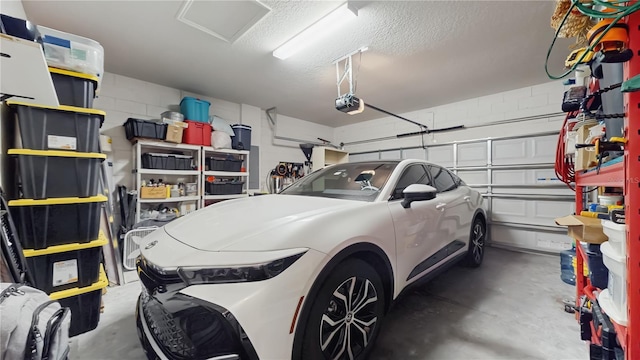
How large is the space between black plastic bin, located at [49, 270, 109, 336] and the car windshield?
5.54 ft

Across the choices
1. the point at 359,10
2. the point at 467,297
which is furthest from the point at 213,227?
the point at 467,297

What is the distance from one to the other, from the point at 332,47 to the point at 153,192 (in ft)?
10.8

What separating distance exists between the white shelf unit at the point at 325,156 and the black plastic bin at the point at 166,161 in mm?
2814

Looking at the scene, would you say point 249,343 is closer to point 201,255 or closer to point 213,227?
point 201,255

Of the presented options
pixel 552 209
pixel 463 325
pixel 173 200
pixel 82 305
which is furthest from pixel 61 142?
pixel 552 209

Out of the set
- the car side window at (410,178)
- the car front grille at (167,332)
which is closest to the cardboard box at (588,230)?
the car side window at (410,178)

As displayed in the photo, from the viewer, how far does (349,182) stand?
2055 mm

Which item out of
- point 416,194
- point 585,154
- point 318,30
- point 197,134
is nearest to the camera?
point 585,154

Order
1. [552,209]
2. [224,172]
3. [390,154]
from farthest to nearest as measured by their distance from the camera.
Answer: [390,154], [224,172], [552,209]

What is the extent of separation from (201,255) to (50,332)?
0.61 meters

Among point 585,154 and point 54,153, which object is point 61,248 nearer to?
point 54,153

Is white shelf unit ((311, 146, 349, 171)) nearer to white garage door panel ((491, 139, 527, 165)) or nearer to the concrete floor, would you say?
white garage door panel ((491, 139, 527, 165))

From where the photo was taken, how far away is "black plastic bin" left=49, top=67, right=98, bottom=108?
1.68m

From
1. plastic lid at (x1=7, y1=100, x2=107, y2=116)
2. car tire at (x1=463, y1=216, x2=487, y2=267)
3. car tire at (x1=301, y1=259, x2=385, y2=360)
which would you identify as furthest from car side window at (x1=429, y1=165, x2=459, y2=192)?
plastic lid at (x1=7, y1=100, x2=107, y2=116)
